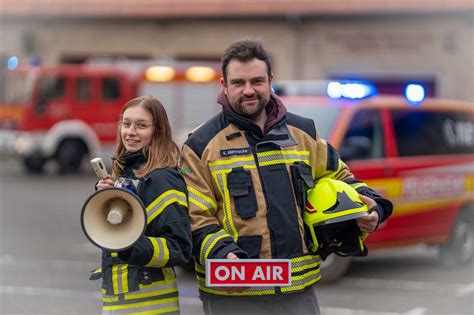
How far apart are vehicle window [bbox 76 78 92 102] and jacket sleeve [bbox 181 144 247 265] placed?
18.9m

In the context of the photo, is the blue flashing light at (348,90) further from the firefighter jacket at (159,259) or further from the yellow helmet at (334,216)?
the firefighter jacket at (159,259)

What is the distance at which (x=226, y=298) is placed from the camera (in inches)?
160

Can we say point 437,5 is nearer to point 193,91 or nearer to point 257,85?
point 193,91

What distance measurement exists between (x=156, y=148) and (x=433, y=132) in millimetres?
6610

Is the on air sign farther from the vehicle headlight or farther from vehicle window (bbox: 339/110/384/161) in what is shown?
the vehicle headlight

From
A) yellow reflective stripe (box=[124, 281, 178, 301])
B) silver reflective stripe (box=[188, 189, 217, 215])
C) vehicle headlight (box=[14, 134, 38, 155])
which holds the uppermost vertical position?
vehicle headlight (box=[14, 134, 38, 155])

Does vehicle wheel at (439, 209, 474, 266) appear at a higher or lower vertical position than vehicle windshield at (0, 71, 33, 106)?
lower

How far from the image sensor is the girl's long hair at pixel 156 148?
4059 mm

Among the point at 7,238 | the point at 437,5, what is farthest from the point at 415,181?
the point at 437,5

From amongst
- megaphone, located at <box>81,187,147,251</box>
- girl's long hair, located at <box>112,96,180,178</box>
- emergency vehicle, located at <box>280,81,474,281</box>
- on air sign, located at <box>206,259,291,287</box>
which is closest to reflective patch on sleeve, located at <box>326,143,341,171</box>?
on air sign, located at <box>206,259,291,287</box>

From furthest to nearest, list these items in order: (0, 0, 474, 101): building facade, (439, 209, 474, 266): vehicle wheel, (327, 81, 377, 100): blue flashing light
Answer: (0, 0, 474, 101): building facade
(439, 209, 474, 266): vehicle wheel
(327, 81, 377, 100): blue flashing light

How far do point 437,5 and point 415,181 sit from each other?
56.5 ft

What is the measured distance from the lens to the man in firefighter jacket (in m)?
4.03

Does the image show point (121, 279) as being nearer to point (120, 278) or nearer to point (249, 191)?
point (120, 278)
